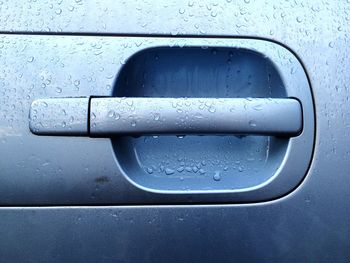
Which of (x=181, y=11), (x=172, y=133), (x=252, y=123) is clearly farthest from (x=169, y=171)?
(x=181, y=11)

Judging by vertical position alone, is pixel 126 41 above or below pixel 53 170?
above

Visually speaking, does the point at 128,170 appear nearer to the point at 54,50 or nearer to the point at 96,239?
the point at 96,239

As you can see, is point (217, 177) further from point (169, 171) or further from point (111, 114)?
point (111, 114)

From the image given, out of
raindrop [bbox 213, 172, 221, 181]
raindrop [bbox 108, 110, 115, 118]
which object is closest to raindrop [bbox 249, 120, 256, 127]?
raindrop [bbox 213, 172, 221, 181]

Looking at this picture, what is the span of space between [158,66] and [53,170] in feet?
0.99

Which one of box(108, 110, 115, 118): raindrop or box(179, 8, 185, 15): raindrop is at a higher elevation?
box(179, 8, 185, 15): raindrop

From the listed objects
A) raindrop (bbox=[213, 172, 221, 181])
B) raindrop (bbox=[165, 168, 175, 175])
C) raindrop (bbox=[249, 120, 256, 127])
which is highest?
raindrop (bbox=[249, 120, 256, 127])

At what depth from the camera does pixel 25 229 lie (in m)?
0.88

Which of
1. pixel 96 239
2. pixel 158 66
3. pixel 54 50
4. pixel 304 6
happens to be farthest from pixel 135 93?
pixel 304 6

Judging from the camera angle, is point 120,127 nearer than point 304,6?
Yes

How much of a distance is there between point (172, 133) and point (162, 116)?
0.13ft

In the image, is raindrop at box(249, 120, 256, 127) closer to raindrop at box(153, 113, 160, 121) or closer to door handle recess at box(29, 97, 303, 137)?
door handle recess at box(29, 97, 303, 137)

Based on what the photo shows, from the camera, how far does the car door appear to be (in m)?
0.88

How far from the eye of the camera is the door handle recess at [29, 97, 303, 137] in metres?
0.88
